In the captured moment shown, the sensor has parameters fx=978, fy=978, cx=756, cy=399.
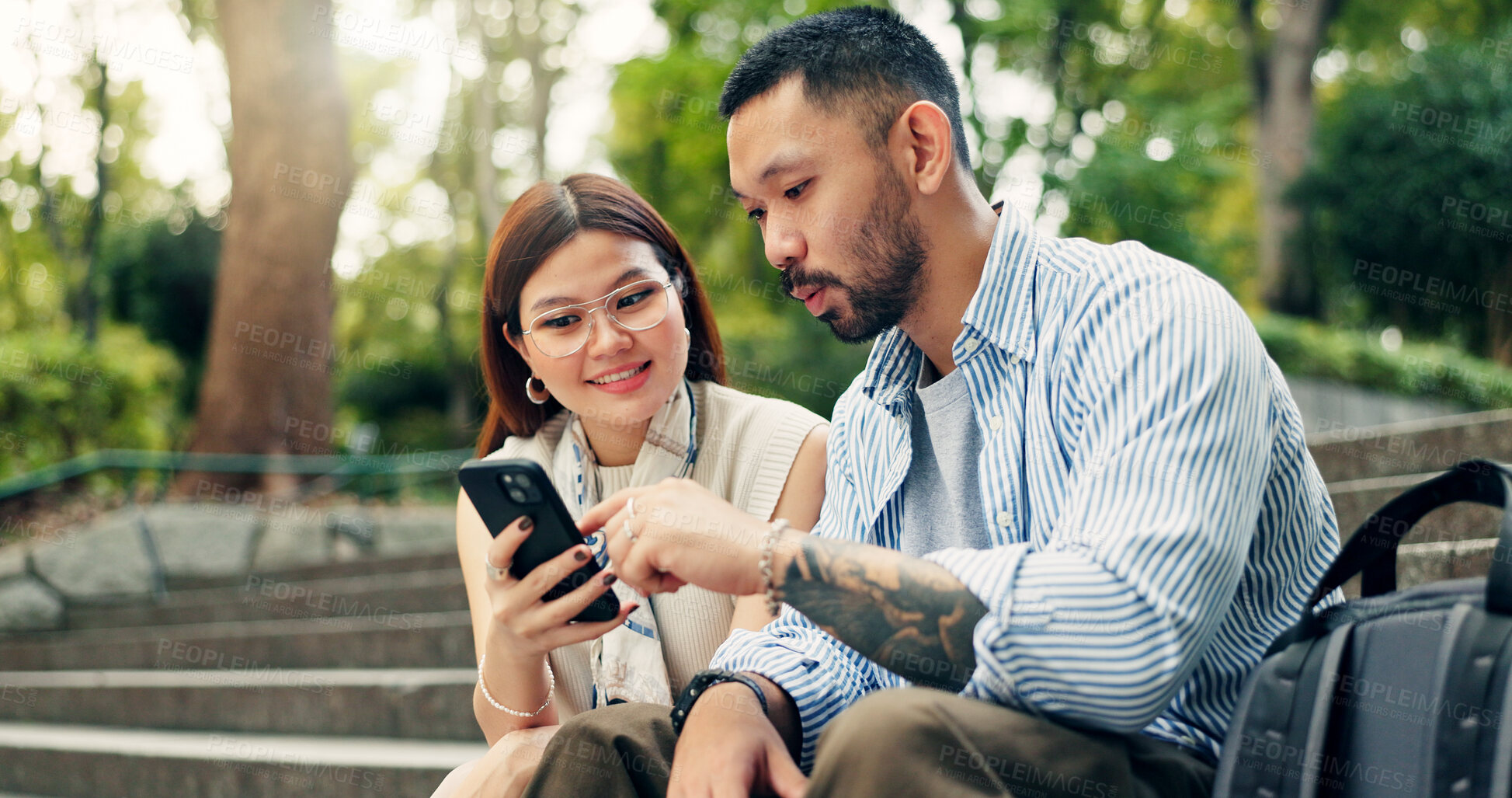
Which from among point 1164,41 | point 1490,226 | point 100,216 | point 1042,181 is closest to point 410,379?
point 100,216

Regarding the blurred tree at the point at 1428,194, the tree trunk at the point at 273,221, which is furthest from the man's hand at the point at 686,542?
the blurred tree at the point at 1428,194

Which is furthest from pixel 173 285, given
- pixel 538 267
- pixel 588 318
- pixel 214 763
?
pixel 588 318

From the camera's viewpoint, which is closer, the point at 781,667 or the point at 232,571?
the point at 781,667

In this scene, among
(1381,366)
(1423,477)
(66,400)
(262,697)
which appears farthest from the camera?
(1381,366)

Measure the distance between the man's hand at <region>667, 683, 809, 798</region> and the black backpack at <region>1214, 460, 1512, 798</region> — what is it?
64cm

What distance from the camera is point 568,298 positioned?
7.55ft

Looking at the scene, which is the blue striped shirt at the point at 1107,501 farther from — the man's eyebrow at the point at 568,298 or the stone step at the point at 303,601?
the stone step at the point at 303,601

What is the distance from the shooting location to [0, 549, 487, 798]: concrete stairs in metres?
3.76

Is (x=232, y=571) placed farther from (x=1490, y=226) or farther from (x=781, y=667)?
(x=1490, y=226)

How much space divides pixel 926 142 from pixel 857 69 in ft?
0.61

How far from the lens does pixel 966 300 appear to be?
1843 mm

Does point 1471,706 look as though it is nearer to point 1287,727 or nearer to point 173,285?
point 1287,727

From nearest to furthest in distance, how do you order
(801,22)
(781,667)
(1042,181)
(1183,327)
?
1. (1183,327)
2. (781,667)
3. (801,22)
4. (1042,181)

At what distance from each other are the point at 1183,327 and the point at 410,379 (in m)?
18.2
